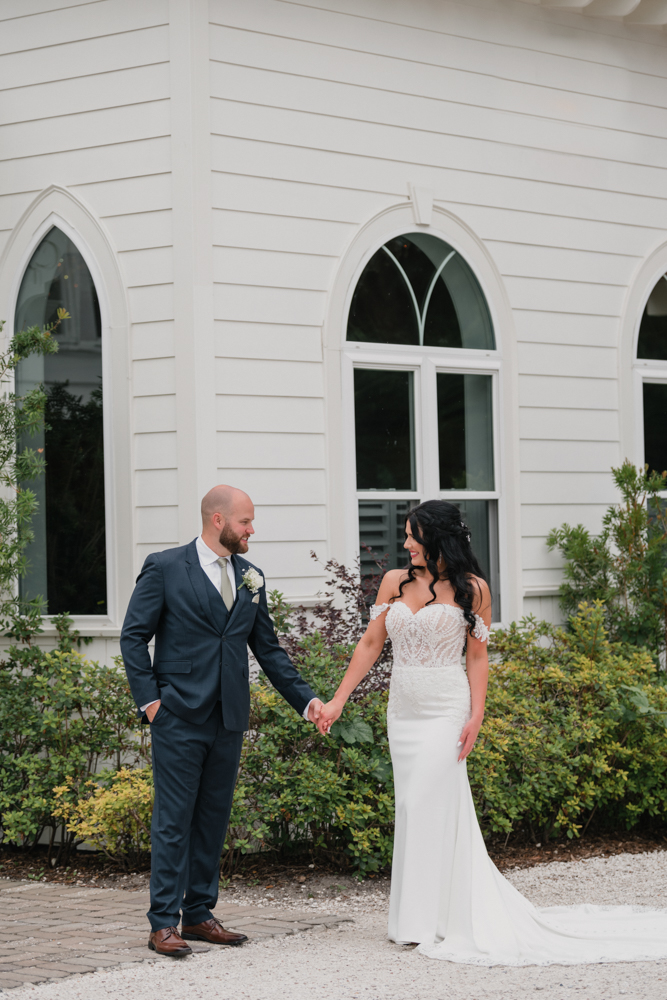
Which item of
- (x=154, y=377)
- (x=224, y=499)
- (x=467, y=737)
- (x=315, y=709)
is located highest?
(x=154, y=377)

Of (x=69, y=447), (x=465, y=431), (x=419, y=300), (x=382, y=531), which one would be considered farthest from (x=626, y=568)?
(x=69, y=447)

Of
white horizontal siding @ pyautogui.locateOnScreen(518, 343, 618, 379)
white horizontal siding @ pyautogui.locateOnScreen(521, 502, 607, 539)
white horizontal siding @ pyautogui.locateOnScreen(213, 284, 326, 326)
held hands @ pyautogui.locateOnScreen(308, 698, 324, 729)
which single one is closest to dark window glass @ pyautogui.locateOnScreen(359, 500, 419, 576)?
white horizontal siding @ pyautogui.locateOnScreen(521, 502, 607, 539)

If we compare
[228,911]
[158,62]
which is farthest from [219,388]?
[228,911]

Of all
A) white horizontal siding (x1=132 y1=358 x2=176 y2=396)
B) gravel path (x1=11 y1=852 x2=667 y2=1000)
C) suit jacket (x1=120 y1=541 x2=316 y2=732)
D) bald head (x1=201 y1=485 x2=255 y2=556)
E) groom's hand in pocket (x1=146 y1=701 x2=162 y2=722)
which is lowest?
gravel path (x1=11 y1=852 x2=667 y2=1000)

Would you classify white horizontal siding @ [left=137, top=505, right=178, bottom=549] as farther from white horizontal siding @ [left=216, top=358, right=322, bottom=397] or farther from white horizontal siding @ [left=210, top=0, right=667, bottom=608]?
white horizontal siding @ [left=216, top=358, right=322, bottom=397]

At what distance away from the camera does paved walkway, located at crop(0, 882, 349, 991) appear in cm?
472

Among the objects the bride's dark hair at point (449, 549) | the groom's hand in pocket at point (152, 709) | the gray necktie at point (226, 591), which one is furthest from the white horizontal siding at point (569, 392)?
the groom's hand in pocket at point (152, 709)

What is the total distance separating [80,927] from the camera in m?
5.34

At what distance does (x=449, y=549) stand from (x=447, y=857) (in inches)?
49.3

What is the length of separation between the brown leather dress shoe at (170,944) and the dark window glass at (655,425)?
17.6ft

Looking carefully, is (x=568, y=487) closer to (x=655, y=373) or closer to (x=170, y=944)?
(x=655, y=373)

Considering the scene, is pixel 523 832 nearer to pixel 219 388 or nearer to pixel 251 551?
pixel 251 551

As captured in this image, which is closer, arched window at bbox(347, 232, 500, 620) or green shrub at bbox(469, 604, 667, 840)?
green shrub at bbox(469, 604, 667, 840)

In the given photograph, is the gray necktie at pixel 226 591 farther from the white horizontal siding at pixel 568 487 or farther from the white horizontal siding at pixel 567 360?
the white horizontal siding at pixel 567 360
